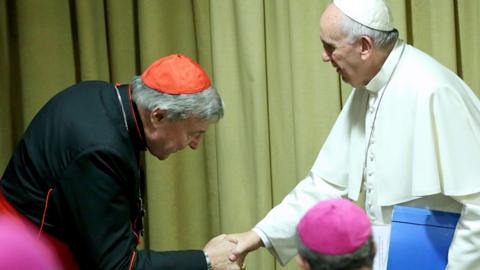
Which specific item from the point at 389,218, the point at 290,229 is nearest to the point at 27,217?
the point at 290,229

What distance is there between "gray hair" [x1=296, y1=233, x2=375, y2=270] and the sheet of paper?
2.59ft

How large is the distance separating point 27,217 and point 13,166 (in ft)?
0.61

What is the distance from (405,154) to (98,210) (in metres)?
0.98

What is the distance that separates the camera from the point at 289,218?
2.70 meters

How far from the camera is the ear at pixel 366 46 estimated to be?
2.42 meters

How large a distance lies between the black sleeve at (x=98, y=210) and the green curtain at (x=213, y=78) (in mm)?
1168

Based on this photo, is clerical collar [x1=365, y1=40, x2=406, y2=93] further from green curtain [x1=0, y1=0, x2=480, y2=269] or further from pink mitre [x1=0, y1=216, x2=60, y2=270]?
pink mitre [x1=0, y1=216, x2=60, y2=270]

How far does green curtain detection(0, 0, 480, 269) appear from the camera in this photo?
329 cm

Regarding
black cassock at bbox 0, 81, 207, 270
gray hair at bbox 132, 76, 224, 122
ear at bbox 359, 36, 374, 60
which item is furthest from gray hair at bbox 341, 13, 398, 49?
black cassock at bbox 0, 81, 207, 270

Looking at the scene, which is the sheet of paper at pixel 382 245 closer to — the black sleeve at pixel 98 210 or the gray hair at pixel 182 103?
the gray hair at pixel 182 103

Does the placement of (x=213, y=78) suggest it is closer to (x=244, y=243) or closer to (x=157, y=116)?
(x=244, y=243)

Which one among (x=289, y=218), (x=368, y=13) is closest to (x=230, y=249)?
(x=289, y=218)

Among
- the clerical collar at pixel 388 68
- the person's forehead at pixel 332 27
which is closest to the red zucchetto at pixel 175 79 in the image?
the person's forehead at pixel 332 27

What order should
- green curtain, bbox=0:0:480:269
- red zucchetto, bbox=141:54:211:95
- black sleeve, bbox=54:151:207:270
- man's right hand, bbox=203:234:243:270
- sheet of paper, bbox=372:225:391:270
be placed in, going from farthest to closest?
1. green curtain, bbox=0:0:480:269
2. man's right hand, bbox=203:234:243:270
3. sheet of paper, bbox=372:225:391:270
4. red zucchetto, bbox=141:54:211:95
5. black sleeve, bbox=54:151:207:270
